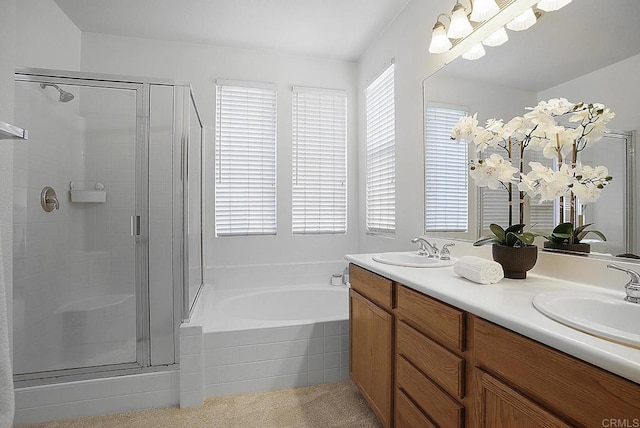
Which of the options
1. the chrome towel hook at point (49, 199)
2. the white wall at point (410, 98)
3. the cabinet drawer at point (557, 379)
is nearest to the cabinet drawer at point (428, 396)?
the cabinet drawer at point (557, 379)

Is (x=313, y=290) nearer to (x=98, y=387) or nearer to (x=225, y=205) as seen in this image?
(x=225, y=205)

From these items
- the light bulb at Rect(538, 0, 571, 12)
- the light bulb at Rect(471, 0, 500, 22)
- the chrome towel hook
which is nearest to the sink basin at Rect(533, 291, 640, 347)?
the light bulb at Rect(538, 0, 571, 12)

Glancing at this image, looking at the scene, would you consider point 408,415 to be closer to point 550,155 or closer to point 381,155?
point 550,155

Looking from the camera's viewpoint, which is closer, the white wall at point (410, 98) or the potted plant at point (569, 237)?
the potted plant at point (569, 237)

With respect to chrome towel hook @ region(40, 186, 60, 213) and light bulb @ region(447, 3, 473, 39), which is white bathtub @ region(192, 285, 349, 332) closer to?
chrome towel hook @ region(40, 186, 60, 213)

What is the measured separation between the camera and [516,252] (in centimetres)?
123

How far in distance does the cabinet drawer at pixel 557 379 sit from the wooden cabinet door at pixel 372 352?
590 mm

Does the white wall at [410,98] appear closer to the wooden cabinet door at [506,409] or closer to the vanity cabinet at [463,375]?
the vanity cabinet at [463,375]

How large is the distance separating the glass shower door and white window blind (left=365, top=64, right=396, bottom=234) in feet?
5.75

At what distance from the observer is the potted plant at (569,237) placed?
117cm

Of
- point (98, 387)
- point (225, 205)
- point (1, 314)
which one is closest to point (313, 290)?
point (225, 205)

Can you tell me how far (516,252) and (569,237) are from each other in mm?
205

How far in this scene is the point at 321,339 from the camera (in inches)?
81.4

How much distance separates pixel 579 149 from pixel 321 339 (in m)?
1.67
